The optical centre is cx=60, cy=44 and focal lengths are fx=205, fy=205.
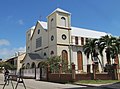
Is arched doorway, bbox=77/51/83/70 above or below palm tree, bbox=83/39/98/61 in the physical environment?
below

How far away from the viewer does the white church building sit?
1587 inches

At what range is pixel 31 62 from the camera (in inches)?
1702

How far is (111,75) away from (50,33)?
1973cm

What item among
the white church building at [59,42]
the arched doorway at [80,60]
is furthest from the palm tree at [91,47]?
the white church building at [59,42]

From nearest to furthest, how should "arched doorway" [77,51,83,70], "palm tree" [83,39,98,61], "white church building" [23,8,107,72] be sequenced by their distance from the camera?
1. "palm tree" [83,39,98,61]
2. "white church building" [23,8,107,72]
3. "arched doorway" [77,51,83,70]

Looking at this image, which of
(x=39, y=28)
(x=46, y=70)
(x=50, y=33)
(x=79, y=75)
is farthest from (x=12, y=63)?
(x=79, y=75)

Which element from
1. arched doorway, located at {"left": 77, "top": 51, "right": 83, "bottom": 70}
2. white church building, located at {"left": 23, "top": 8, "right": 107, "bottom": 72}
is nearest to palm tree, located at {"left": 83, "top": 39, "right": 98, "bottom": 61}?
arched doorway, located at {"left": 77, "top": 51, "right": 83, "bottom": 70}

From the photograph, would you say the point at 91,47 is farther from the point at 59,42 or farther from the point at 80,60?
the point at 59,42

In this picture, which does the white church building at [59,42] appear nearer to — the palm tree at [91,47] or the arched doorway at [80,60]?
the arched doorway at [80,60]

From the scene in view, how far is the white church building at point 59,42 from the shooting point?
40312 millimetres

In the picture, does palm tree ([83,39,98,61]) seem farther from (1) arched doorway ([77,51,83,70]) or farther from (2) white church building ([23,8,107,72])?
(2) white church building ([23,8,107,72])

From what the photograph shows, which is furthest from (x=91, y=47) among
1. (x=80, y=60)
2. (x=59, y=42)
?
(x=59, y=42)

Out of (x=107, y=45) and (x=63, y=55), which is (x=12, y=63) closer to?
(x=63, y=55)

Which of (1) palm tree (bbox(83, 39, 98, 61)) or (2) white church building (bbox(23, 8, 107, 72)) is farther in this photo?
(2) white church building (bbox(23, 8, 107, 72))
